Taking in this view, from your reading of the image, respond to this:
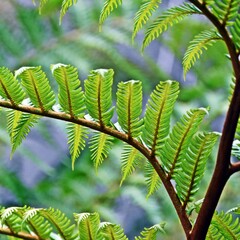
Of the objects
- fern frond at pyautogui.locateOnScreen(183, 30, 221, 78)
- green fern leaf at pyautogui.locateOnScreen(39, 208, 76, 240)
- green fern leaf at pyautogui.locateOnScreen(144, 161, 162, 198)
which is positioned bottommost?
green fern leaf at pyautogui.locateOnScreen(39, 208, 76, 240)

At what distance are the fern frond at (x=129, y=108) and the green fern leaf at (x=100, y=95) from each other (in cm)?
1

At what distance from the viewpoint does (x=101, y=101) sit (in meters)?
0.60

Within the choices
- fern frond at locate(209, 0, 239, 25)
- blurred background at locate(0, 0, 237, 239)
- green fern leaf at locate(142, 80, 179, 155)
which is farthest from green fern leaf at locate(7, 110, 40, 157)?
blurred background at locate(0, 0, 237, 239)

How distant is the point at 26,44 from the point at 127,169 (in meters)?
1.54

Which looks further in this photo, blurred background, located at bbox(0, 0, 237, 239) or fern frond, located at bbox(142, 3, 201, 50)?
blurred background, located at bbox(0, 0, 237, 239)

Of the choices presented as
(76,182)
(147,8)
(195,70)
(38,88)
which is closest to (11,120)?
(38,88)

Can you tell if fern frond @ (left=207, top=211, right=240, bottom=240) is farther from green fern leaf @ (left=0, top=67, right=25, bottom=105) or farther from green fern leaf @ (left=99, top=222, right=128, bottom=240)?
green fern leaf @ (left=0, top=67, right=25, bottom=105)

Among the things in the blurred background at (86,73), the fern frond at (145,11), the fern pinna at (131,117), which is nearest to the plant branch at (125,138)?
the fern pinna at (131,117)

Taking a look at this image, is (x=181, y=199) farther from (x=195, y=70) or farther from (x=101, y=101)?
(x=195, y=70)

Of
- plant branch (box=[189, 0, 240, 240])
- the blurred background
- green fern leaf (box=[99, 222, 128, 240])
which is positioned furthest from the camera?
the blurred background

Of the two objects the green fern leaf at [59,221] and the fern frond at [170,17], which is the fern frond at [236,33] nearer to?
the fern frond at [170,17]

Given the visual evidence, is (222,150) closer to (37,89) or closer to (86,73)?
(37,89)

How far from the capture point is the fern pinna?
0.58 m

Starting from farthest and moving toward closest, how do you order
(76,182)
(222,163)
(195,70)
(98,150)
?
(195,70), (76,182), (98,150), (222,163)
